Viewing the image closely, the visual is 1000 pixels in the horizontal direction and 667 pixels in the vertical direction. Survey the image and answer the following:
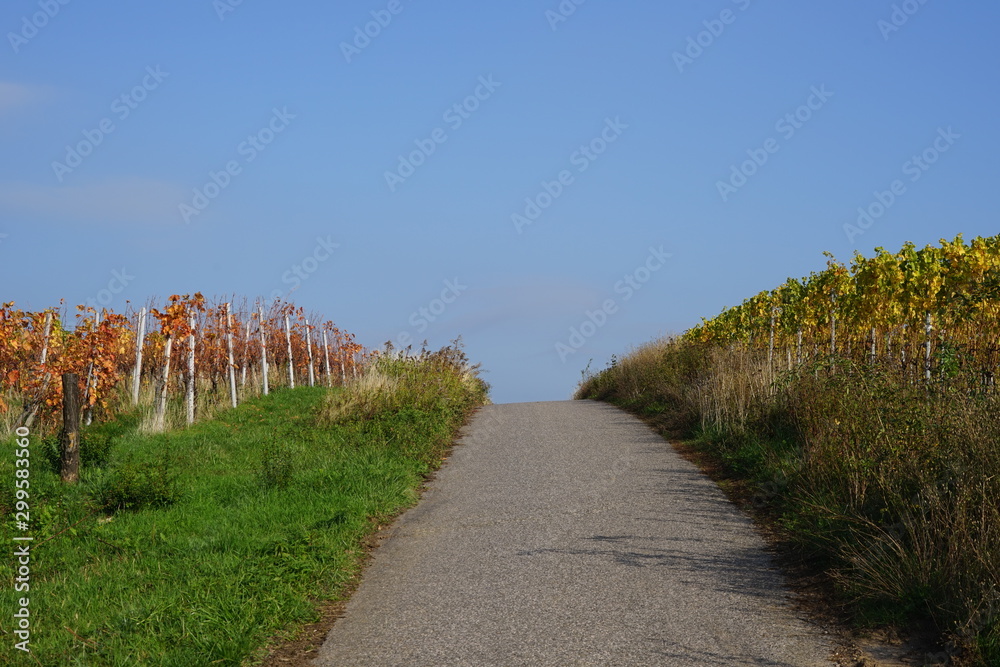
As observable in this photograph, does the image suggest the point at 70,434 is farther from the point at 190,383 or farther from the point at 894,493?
the point at 894,493

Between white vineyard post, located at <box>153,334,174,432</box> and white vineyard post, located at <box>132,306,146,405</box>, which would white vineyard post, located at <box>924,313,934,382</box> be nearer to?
white vineyard post, located at <box>153,334,174,432</box>

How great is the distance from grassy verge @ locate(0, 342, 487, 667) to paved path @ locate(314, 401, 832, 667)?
57 cm

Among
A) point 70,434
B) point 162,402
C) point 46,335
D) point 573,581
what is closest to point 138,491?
point 70,434

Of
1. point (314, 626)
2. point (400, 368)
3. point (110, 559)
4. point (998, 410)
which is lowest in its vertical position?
point (314, 626)

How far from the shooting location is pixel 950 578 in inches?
214

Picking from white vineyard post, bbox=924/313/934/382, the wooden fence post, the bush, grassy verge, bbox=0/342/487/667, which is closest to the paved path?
grassy verge, bbox=0/342/487/667

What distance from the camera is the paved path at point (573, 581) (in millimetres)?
5340

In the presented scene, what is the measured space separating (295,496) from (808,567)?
5.68 m

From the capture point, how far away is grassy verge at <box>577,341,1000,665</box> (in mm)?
5352

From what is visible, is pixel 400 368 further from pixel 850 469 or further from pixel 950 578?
pixel 950 578

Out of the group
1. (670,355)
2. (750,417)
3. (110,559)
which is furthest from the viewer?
(670,355)

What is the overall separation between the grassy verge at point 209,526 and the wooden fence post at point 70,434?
25 centimetres

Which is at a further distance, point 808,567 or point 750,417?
point 750,417

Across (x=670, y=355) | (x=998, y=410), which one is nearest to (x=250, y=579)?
(x=998, y=410)
